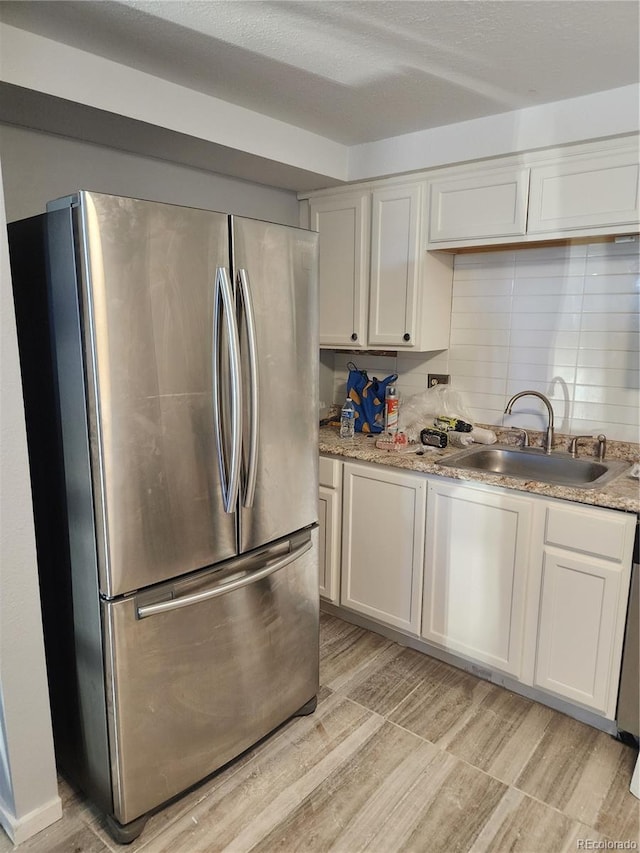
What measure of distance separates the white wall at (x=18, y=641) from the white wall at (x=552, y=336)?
2.06 metres

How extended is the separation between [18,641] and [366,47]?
204 centimetres

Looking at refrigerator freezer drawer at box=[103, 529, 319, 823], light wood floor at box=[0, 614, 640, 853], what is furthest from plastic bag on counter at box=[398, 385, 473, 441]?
light wood floor at box=[0, 614, 640, 853]

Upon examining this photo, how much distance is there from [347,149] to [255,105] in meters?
0.63

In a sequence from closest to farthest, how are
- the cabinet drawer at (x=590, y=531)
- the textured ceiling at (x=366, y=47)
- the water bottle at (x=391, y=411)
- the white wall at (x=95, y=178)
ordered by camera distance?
1. the textured ceiling at (x=366, y=47)
2. the cabinet drawer at (x=590, y=531)
3. the white wall at (x=95, y=178)
4. the water bottle at (x=391, y=411)

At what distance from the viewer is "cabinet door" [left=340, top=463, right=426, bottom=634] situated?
247 cm

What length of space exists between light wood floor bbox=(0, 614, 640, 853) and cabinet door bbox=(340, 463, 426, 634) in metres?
0.36

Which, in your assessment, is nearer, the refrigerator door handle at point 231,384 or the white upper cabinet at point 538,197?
the refrigerator door handle at point 231,384

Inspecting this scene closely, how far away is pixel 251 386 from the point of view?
5.70 feet

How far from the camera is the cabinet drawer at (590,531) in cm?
193

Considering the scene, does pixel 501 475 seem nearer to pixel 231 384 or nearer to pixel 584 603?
pixel 584 603

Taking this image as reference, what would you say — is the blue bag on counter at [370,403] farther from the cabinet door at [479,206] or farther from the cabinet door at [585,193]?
the cabinet door at [585,193]

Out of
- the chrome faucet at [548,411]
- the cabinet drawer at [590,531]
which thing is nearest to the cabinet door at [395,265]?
the chrome faucet at [548,411]

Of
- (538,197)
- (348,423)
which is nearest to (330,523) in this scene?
(348,423)

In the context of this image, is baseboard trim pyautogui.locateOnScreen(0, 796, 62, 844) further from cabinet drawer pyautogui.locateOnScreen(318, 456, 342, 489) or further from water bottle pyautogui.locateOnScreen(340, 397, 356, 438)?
water bottle pyautogui.locateOnScreen(340, 397, 356, 438)
